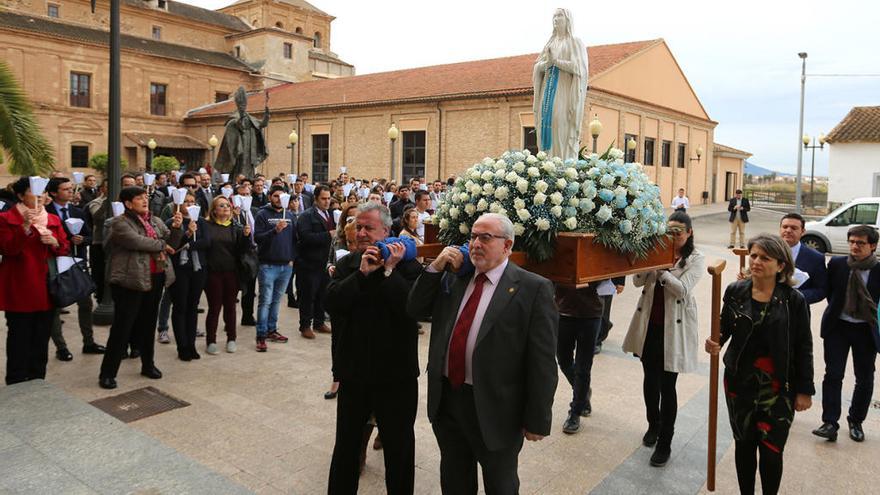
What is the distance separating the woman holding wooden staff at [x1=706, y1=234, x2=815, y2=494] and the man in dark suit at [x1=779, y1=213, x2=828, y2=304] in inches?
70.3

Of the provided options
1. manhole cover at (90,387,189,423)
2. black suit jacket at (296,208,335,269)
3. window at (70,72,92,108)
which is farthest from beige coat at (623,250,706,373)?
window at (70,72,92,108)

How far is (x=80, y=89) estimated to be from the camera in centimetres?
4016

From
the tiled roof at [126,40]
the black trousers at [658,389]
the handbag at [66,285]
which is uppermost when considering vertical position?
the tiled roof at [126,40]

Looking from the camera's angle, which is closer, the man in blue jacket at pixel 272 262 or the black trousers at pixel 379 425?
the black trousers at pixel 379 425

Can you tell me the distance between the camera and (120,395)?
6023 millimetres

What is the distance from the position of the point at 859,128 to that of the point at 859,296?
35.4 m

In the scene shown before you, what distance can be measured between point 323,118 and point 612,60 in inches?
625

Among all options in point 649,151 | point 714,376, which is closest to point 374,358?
point 714,376

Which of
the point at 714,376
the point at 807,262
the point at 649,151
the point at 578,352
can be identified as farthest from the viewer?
the point at 649,151

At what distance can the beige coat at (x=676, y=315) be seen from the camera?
15.6 feet

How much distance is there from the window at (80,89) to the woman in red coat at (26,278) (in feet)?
130

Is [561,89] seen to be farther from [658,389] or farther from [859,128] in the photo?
[859,128]

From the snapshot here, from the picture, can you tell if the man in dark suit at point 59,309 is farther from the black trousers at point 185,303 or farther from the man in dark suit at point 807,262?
the man in dark suit at point 807,262

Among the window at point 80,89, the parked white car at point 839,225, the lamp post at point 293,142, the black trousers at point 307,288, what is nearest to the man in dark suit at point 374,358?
the black trousers at point 307,288
